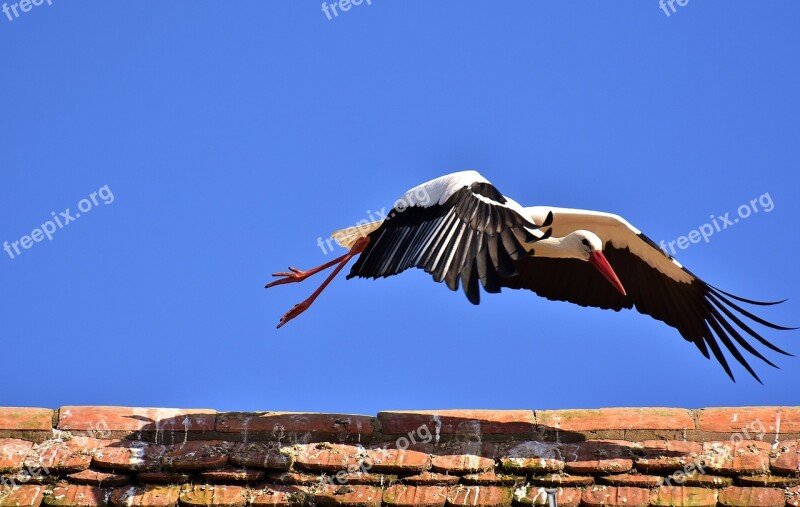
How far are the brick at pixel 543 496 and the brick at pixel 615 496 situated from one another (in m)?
0.04

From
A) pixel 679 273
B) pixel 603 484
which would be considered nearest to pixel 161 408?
pixel 603 484

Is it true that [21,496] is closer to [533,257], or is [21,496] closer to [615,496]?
[615,496]

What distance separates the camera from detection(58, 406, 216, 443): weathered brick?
552cm

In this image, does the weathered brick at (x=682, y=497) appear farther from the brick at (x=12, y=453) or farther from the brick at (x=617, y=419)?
the brick at (x=12, y=453)

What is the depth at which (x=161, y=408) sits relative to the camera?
5.68 meters

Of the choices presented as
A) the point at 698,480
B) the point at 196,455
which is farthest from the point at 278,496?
the point at 698,480

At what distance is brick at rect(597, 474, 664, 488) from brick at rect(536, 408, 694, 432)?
1.51ft

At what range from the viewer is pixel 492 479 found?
16.8ft

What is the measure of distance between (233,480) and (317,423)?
1.77ft

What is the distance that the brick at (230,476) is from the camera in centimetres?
519

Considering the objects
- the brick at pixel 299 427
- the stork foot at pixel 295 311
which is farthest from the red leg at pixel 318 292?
the brick at pixel 299 427

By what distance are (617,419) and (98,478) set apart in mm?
2361

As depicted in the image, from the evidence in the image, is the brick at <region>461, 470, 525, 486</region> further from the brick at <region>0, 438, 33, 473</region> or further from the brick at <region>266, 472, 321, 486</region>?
the brick at <region>0, 438, 33, 473</region>

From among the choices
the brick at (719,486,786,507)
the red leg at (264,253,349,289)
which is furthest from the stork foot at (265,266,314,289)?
the brick at (719,486,786,507)
